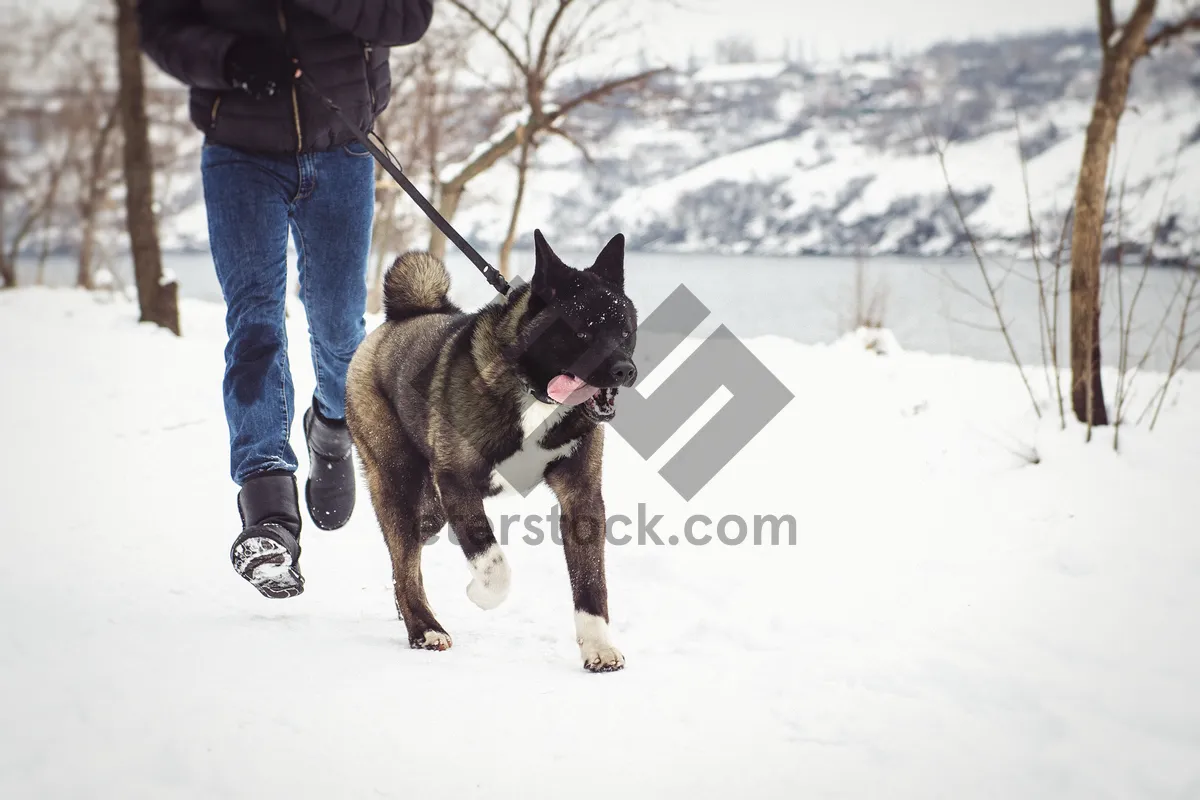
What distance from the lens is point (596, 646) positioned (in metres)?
2.80

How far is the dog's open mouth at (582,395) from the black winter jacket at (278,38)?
1269 millimetres

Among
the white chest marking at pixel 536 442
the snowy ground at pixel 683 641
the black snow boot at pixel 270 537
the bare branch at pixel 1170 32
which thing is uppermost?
the bare branch at pixel 1170 32

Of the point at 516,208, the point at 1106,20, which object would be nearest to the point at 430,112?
the point at 516,208

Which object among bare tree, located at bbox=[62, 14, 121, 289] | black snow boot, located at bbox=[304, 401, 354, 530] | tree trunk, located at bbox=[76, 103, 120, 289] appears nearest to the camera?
black snow boot, located at bbox=[304, 401, 354, 530]

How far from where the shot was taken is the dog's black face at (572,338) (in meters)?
2.65

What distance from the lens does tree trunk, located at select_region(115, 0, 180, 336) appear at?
1063 centimetres

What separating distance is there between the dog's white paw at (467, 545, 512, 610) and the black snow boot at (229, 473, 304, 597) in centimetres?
59

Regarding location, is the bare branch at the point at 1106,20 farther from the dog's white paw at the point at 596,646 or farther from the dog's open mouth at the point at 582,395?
the dog's white paw at the point at 596,646

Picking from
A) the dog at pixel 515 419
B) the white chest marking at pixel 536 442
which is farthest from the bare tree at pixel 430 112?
the white chest marking at pixel 536 442

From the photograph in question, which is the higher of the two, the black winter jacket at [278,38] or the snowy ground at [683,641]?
the black winter jacket at [278,38]

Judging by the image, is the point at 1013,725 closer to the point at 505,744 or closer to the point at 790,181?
the point at 505,744

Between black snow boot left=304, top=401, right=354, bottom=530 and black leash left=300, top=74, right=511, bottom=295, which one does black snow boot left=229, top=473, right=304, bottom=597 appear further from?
black leash left=300, top=74, right=511, bottom=295

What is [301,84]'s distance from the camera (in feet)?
9.36

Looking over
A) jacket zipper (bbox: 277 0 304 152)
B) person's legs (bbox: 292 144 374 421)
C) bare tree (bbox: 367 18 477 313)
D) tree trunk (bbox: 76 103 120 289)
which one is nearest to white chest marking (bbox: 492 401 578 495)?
person's legs (bbox: 292 144 374 421)
